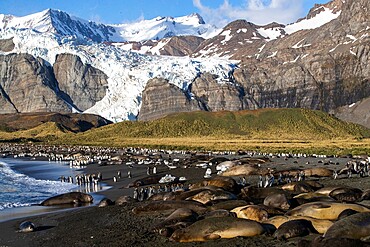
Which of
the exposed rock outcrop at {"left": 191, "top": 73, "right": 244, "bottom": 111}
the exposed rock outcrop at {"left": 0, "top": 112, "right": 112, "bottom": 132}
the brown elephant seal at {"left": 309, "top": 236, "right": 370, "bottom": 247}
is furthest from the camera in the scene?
the exposed rock outcrop at {"left": 191, "top": 73, "right": 244, "bottom": 111}

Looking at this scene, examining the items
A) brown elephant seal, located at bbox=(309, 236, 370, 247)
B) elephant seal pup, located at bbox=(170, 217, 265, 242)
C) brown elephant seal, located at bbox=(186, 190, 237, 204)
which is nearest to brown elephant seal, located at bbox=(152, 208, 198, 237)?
elephant seal pup, located at bbox=(170, 217, 265, 242)

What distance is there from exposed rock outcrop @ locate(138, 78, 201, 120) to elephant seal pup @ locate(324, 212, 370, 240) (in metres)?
163

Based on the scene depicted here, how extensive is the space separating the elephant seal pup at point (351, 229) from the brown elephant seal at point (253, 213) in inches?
109

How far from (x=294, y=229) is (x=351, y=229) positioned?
1.55 meters

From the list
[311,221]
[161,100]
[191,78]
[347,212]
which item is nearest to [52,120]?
[161,100]

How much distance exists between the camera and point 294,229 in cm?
993

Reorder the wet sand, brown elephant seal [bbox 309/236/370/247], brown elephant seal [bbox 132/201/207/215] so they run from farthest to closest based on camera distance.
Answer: brown elephant seal [bbox 132/201/207/215]
the wet sand
brown elephant seal [bbox 309/236/370/247]

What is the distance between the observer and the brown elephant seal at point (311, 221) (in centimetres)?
1016

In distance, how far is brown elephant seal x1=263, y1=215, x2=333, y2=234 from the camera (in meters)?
10.2

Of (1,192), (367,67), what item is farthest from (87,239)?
(367,67)

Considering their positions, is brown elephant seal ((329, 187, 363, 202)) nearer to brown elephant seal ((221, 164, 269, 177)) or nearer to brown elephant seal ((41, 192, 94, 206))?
brown elephant seal ((41, 192, 94, 206))

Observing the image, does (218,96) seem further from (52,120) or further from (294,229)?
(294,229)

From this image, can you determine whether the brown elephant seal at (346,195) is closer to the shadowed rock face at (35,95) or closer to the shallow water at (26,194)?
the shallow water at (26,194)

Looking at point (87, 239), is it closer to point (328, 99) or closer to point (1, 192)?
point (1, 192)
